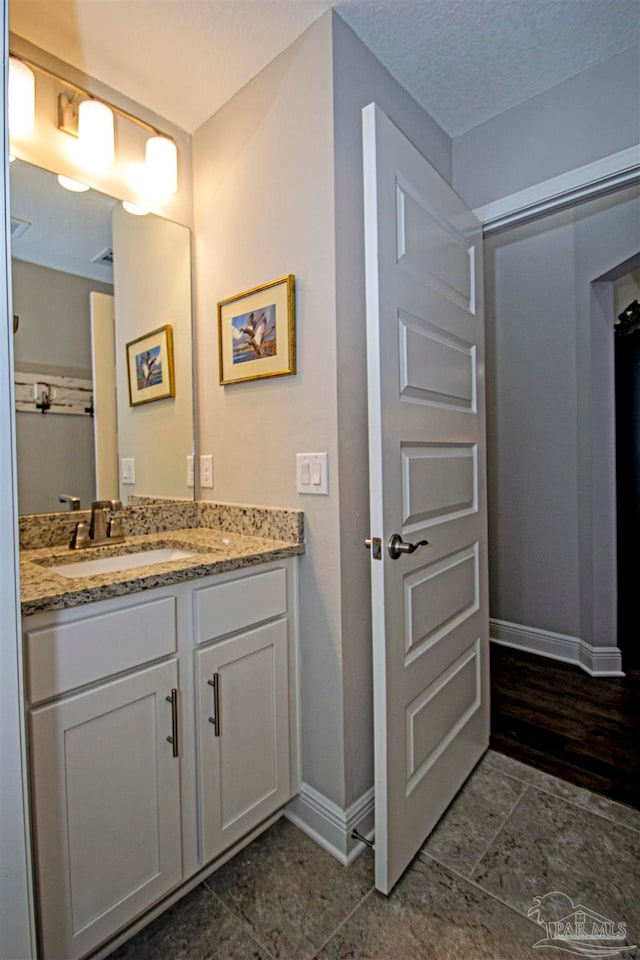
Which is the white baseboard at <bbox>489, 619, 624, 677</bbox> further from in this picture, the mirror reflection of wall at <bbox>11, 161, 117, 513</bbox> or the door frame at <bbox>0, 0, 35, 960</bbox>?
the door frame at <bbox>0, 0, 35, 960</bbox>

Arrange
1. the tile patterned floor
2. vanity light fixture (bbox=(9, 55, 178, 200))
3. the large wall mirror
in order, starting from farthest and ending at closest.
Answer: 1. the large wall mirror
2. vanity light fixture (bbox=(9, 55, 178, 200))
3. the tile patterned floor

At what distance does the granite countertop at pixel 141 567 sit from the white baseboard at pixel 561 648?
6.62 feet

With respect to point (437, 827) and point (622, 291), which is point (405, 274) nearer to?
point (437, 827)

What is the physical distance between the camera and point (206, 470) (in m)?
1.92

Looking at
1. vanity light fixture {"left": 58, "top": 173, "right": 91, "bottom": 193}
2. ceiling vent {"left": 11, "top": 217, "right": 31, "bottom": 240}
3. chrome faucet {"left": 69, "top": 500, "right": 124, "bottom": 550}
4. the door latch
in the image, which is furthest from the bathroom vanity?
vanity light fixture {"left": 58, "top": 173, "right": 91, "bottom": 193}

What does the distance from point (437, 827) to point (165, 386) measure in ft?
6.00

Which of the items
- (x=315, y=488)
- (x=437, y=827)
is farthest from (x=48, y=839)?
(x=437, y=827)

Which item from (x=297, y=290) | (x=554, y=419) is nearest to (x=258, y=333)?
(x=297, y=290)

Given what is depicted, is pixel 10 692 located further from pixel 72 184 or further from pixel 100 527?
pixel 72 184

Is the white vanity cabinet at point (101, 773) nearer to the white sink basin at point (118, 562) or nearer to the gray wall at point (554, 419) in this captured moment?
the white sink basin at point (118, 562)

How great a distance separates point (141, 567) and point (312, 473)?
563 mm

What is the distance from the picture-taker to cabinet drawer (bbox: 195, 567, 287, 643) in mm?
1308

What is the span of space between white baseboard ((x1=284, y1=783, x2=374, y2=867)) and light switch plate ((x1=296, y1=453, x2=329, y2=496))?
97 cm

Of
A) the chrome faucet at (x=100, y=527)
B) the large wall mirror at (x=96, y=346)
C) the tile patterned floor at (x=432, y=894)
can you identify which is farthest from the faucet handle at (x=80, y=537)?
the tile patterned floor at (x=432, y=894)
